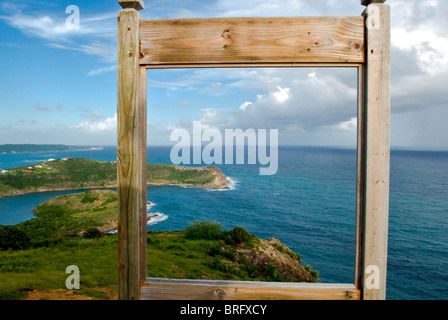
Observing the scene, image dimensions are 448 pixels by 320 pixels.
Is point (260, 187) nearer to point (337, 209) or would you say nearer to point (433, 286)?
point (337, 209)

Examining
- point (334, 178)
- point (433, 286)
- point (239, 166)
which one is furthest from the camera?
point (239, 166)

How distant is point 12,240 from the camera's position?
12836 millimetres

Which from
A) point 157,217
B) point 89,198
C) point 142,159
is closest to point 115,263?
point 142,159

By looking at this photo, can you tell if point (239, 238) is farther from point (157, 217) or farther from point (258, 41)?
point (157, 217)

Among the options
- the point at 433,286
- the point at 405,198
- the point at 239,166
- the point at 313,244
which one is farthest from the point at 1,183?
the point at 405,198

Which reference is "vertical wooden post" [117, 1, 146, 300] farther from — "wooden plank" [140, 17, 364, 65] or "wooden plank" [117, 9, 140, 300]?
"wooden plank" [140, 17, 364, 65]

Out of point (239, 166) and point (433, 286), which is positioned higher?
point (239, 166)

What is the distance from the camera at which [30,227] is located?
23594mm

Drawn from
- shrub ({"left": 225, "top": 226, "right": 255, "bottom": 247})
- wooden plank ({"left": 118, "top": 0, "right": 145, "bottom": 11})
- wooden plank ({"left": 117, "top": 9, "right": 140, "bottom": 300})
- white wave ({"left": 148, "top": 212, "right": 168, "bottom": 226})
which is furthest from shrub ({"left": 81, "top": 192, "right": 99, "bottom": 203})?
wooden plank ({"left": 118, "top": 0, "right": 145, "bottom": 11})

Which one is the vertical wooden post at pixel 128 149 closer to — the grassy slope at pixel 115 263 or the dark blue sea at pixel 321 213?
the grassy slope at pixel 115 263

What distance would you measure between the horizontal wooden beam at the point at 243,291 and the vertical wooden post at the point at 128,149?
16cm

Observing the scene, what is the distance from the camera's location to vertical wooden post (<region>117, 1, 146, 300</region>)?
4.83 ft

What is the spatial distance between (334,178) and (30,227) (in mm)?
54031

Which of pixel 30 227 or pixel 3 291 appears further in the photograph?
pixel 30 227
